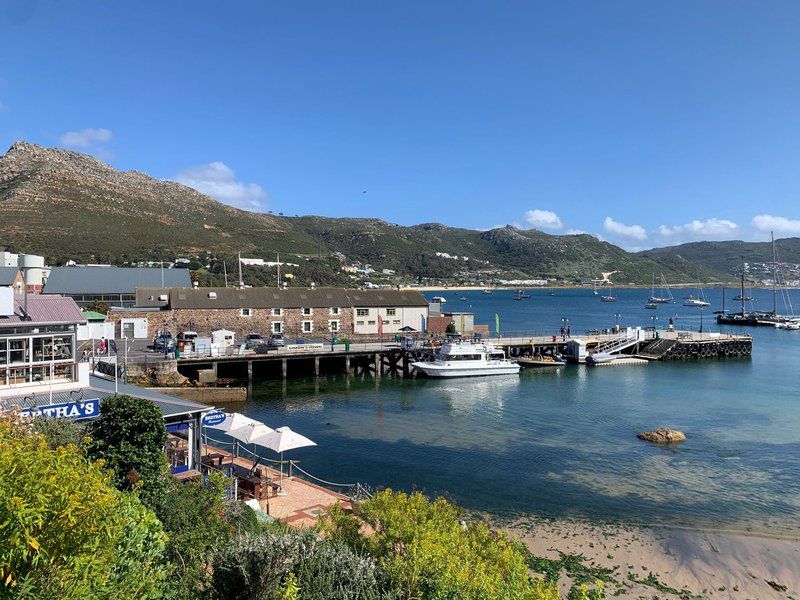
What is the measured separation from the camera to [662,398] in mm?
42594

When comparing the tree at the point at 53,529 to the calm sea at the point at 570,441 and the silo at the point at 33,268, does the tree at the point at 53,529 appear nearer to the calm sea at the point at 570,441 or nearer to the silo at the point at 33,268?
the calm sea at the point at 570,441

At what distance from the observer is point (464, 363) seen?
50156 mm

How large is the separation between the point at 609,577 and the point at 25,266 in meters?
65.6

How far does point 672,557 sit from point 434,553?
12.8 m

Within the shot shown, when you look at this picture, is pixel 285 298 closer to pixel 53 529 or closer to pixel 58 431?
pixel 58 431

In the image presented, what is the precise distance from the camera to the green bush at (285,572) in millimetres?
8484

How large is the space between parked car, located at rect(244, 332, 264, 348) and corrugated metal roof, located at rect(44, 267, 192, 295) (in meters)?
18.3

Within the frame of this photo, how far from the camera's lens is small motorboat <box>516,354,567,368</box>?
5606 centimetres

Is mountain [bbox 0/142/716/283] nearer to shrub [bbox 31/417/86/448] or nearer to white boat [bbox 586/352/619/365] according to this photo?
white boat [bbox 586/352/619/365]

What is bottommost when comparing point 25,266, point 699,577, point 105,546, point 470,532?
point 699,577

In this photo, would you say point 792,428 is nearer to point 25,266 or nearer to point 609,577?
point 609,577

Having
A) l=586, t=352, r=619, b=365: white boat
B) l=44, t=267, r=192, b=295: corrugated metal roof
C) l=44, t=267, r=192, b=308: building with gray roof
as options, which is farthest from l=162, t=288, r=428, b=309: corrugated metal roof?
l=586, t=352, r=619, b=365: white boat

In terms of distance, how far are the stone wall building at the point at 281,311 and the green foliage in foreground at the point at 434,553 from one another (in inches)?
1759

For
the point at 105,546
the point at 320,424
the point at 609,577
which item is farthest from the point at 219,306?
the point at 105,546
